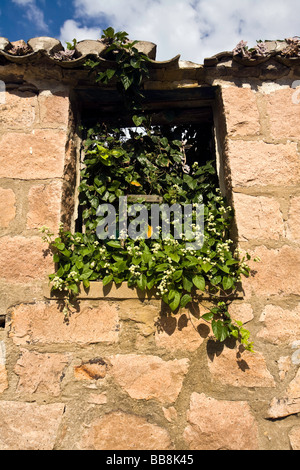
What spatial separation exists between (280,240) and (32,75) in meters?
1.89

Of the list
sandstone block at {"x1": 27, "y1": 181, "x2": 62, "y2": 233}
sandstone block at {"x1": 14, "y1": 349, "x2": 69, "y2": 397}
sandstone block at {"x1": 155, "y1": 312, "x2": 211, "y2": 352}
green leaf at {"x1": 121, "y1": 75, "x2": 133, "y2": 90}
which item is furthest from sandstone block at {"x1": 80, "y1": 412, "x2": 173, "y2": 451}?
green leaf at {"x1": 121, "y1": 75, "x2": 133, "y2": 90}

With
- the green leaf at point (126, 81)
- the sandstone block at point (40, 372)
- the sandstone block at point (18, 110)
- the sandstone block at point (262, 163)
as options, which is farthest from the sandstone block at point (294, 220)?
the sandstone block at point (18, 110)

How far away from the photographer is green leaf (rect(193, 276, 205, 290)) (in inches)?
63.6

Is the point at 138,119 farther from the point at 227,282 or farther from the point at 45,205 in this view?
the point at 227,282

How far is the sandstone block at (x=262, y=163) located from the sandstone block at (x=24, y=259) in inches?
47.4

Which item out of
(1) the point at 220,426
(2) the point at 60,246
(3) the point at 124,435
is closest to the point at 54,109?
(2) the point at 60,246

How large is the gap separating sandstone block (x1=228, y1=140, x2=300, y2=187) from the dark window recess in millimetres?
343

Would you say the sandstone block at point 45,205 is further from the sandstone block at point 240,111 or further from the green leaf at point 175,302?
the sandstone block at point 240,111

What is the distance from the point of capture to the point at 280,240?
5.94 ft

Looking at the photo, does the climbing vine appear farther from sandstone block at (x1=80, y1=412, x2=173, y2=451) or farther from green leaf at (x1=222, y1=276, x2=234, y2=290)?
sandstone block at (x1=80, y1=412, x2=173, y2=451)

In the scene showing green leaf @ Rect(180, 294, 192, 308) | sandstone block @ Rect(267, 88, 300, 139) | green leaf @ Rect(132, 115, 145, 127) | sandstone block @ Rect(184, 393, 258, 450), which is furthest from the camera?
green leaf @ Rect(132, 115, 145, 127)

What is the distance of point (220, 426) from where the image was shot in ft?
5.09

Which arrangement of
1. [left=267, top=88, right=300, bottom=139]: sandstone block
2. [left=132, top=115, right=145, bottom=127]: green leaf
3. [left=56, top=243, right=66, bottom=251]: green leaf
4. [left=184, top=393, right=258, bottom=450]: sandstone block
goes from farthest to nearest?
[left=132, top=115, right=145, bottom=127]: green leaf
[left=267, top=88, right=300, bottom=139]: sandstone block
[left=56, top=243, right=66, bottom=251]: green leaf
[left=184, top=393, right=258, bottom=450]: sandstone block
